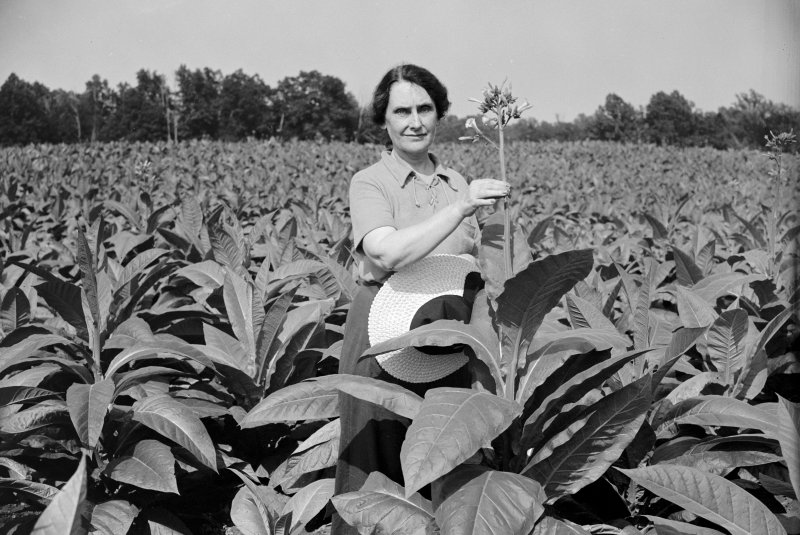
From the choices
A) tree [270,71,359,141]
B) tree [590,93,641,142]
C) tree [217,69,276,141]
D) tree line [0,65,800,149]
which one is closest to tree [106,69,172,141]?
tree line [0,65,800,149]

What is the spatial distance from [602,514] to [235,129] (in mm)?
51110

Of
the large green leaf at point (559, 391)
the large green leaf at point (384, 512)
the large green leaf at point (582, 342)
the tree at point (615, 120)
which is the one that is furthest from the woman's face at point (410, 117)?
the tree at point (615, 120)

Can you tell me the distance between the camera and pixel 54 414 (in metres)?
2.73

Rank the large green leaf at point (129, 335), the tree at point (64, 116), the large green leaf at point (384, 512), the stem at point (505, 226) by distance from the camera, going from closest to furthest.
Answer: the stem at point (505, 226) → the large green leaf at point (384, 512) → the large green leaf at point (129, 335) → the tree at point (64, 116)

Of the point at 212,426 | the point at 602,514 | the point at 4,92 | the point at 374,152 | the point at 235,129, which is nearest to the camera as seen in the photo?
the point at 602,514

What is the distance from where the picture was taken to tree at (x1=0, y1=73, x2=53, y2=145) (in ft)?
95.2

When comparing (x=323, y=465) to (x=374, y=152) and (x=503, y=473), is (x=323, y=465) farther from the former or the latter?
(x=374, y=152)

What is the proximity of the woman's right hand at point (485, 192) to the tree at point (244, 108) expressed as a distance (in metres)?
49.6

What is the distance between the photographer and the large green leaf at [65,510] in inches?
51.6

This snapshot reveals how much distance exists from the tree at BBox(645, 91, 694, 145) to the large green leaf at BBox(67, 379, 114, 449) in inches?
2940

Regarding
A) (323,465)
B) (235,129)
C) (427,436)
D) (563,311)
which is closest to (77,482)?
(427,436)

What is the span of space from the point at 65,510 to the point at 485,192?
1.29 meters

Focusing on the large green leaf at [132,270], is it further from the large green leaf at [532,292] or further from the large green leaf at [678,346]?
the large green leaf at [678,346]

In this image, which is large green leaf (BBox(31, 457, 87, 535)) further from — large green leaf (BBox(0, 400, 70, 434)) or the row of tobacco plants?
large green leaf (BBox(0, 400, 70, 434))
